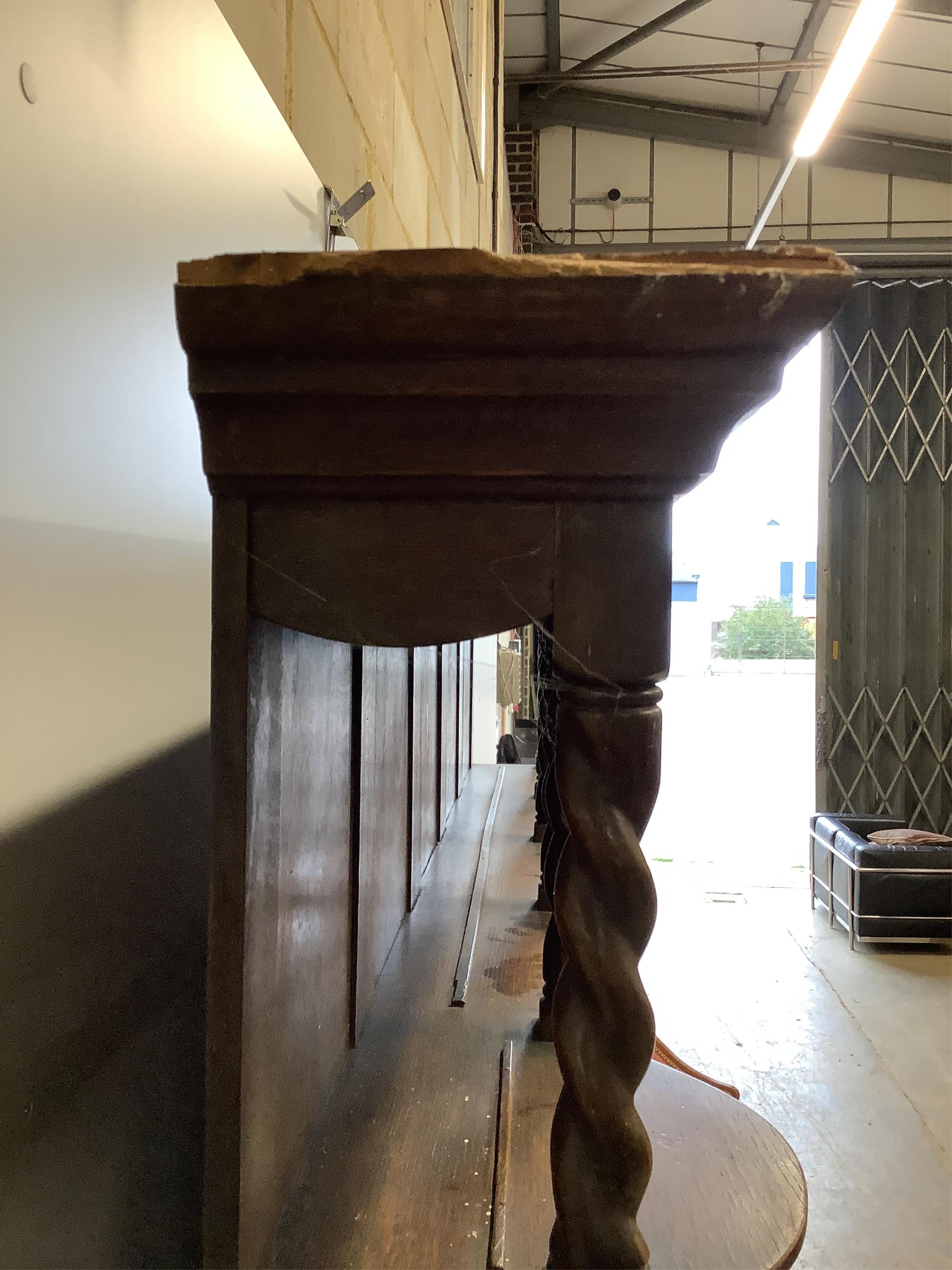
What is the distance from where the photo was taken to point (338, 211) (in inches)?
48.0

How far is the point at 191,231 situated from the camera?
2.34 feet

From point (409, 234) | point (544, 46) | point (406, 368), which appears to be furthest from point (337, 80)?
point (544, 46)

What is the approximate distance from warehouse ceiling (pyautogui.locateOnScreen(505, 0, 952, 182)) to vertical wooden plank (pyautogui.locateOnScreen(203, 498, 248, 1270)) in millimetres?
4889

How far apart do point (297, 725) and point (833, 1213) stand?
9.16 ft

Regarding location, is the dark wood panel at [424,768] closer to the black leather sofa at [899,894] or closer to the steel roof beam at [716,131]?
the black leather sofa at [899,894]

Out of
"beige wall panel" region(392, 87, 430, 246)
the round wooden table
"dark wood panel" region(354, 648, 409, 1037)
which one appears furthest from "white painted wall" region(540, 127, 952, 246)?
the round wooden table

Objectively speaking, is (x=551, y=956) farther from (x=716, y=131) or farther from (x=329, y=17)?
(x=716, y=131)

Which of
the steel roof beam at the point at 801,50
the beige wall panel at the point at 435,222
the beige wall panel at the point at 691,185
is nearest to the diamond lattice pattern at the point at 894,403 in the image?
the beige wall panel at the point at 691,185

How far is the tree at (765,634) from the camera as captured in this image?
6.95 metres

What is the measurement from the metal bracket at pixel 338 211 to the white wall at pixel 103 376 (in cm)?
34

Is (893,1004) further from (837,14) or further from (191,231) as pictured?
(837,14)

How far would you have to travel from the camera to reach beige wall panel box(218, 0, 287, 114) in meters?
0.83

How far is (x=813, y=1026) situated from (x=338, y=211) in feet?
12.4

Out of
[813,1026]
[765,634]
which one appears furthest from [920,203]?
[813,1026]
